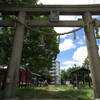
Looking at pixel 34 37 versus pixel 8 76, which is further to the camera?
pixel 34 37

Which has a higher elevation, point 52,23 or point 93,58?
point 52,23

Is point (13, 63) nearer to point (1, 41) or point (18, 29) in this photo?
point (18, 29)

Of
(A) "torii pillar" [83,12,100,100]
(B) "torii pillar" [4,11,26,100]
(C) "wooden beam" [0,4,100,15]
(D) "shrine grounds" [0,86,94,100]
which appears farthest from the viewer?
(C) "wooden beam" [0,4,100,15]

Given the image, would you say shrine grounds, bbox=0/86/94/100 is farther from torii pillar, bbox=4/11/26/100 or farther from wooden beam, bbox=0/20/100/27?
wooden beam, bbox=0/20/100/27

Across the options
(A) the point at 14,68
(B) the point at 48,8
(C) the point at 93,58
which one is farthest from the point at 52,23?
(A) the point at 14,68

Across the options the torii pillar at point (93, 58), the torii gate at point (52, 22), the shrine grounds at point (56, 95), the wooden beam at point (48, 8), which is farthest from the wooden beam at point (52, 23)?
the shrine grounds at point (56, 95)

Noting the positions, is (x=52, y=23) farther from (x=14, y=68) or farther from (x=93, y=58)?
(x=14, y=68)

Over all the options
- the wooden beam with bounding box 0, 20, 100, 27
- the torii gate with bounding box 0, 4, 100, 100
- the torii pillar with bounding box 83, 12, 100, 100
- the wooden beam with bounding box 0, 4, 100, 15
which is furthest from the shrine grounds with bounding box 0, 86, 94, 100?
the wooden beam with bounding box 0, 4, 100, 15

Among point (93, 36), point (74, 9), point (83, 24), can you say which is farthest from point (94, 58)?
point (74, 9)

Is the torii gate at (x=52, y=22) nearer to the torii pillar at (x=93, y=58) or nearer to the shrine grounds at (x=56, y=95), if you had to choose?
the torii pillar at (x=93, y=58)

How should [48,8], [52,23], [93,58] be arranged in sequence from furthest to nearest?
1. [48,8]
2. [52,23]
3. [93,58]

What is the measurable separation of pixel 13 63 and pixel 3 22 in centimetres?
281

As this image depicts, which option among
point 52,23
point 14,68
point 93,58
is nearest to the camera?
point 14,68

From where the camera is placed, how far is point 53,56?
12.3 m
